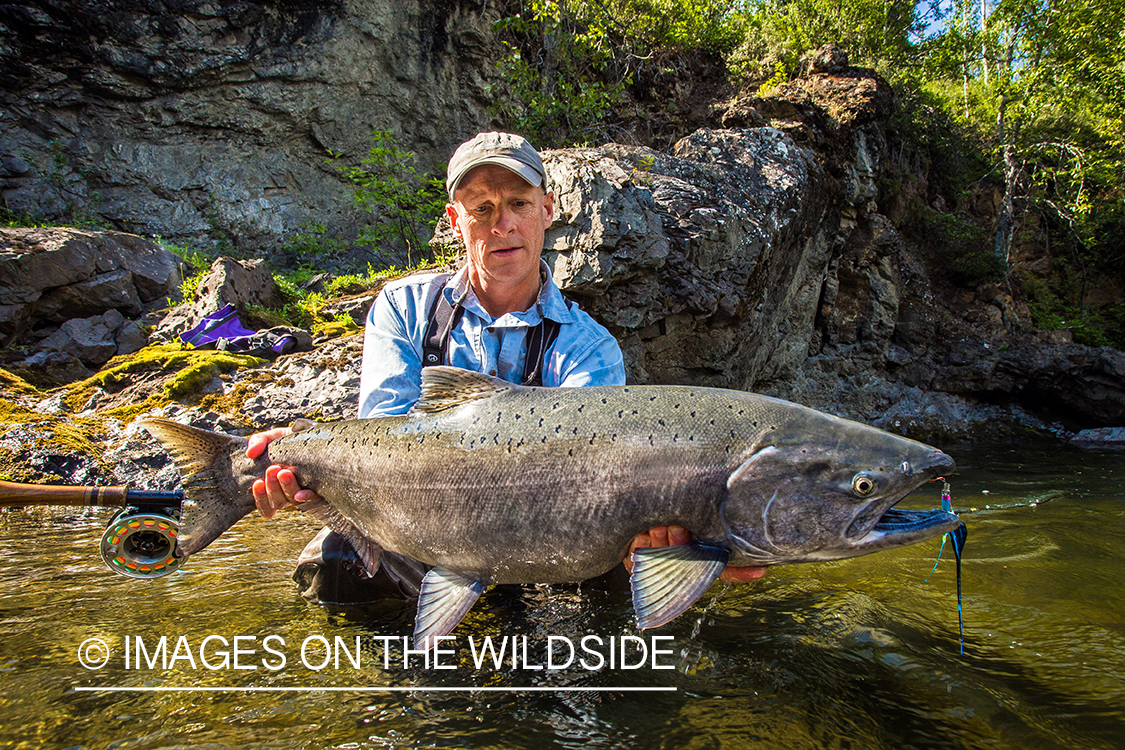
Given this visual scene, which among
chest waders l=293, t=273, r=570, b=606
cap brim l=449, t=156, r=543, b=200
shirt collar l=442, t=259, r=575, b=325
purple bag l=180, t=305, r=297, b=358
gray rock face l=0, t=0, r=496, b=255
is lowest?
chest waders l=293, t=273, r=570, b=606

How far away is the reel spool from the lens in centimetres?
290

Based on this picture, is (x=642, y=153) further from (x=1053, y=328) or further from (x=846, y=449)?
(x=1053, y=328)

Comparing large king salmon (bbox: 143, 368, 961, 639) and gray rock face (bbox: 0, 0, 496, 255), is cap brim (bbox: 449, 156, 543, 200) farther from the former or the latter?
gray rock face (bbox: 0, 0, 496, 255)

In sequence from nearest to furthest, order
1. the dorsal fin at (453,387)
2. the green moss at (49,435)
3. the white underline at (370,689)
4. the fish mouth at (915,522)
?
the fish mouth at (915,522) < the white underline at (370,689) < the dorsal fin at (453,387) < the green moss at (49,435)

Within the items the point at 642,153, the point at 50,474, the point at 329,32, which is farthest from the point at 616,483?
the point at 329,32

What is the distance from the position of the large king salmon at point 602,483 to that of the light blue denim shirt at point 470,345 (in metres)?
0.57

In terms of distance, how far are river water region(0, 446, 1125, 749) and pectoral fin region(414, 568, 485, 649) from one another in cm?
23

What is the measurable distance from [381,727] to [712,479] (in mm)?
1485

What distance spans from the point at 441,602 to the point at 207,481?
1.33 metres

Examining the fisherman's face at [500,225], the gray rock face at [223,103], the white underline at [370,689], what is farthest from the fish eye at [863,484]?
the gray rock face at [223,103]

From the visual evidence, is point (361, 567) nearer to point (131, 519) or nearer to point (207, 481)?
point (207, 481)

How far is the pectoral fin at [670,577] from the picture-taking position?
2.13m

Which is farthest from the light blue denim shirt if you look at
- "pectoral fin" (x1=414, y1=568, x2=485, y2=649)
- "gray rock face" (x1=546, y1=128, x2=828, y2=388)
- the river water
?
"gray rock face" (x1=546, y1=128, x2=828, y2=388)

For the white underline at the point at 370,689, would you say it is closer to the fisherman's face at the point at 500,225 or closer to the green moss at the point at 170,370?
the fisherman's face at the point at 500,225
